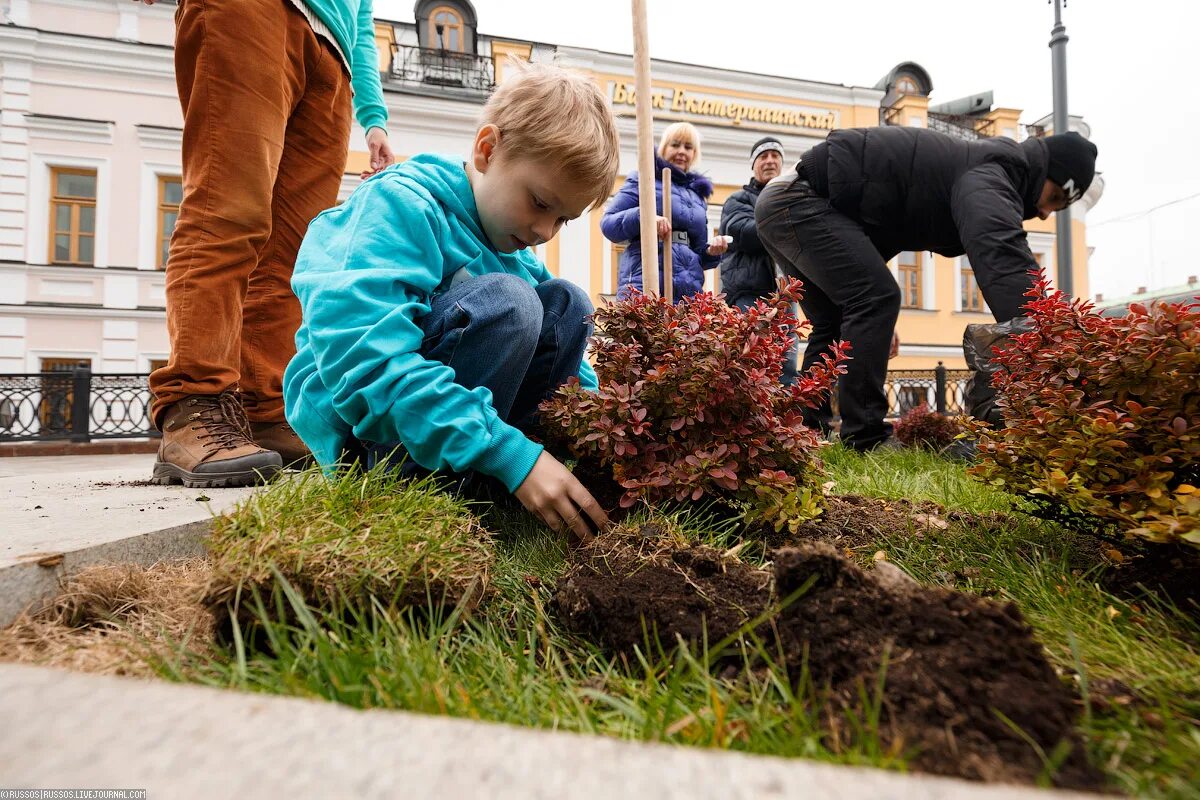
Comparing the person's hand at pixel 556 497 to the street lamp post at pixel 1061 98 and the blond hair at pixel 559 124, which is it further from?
the street lamp post at pixel 1061 98

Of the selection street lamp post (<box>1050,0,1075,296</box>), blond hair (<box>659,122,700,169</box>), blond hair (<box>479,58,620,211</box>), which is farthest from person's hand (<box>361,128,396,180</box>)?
street lamp post (<box>1050,0,1075,296</box>)

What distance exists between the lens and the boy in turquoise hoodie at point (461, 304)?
1.46 meters

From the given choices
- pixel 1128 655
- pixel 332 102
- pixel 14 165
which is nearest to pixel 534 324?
pixel 1128 655

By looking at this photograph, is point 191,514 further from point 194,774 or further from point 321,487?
point 194,774

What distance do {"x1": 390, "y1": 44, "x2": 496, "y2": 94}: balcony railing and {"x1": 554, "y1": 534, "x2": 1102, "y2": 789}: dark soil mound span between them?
633 inches

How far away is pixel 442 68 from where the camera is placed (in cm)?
1539

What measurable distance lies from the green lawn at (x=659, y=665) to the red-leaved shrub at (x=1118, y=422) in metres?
0.16

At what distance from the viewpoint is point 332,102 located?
8.54 ft

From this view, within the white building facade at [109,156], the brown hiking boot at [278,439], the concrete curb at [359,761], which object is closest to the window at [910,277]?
the white building facade at [109,156]

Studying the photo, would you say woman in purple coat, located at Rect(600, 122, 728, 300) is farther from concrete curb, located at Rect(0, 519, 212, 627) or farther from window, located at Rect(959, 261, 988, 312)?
window, located at Rect(959, 261, 988, 312)

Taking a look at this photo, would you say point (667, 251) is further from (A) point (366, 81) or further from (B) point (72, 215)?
(B) point (72, 215)

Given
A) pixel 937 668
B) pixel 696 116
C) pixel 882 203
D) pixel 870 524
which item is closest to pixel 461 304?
pixel 870 524

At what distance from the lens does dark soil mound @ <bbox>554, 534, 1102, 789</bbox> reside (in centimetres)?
62

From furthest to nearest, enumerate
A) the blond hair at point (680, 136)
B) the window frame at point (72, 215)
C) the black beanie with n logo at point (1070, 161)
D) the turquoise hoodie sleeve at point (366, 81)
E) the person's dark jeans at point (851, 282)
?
the window frame at point (72, 215)
the blond hair at point (680, 136)
the person's dark jeans at point (851, 282)
the black beanie with n logo at point (1070, 161)
the turquoise hoodie sleeve at point (366, 81)
